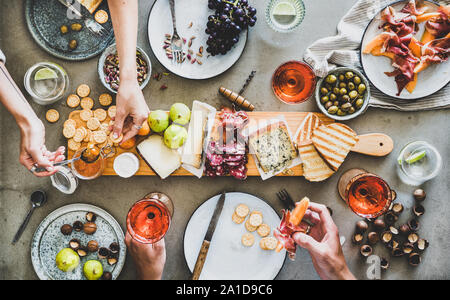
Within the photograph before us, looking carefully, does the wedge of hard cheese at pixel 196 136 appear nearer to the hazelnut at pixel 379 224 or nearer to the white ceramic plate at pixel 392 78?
the white ceramic plate at pixel 392 78

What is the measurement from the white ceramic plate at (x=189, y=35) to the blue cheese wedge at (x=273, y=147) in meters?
0.30

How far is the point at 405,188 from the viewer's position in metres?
1.29

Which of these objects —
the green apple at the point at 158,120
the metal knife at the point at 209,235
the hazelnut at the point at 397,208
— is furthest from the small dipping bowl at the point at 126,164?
the hazelnut at the point at 397,208

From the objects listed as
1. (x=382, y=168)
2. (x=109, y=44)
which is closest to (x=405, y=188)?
(x=382, y=168)

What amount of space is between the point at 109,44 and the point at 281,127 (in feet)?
2.51

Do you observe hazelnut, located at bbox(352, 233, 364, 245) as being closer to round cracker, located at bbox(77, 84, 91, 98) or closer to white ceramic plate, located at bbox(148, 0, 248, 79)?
white ceramic plate, located at bbox(148, 0, 248, 79)

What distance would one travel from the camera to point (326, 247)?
1.12 meters

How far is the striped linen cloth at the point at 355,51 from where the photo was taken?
1222 millimetres

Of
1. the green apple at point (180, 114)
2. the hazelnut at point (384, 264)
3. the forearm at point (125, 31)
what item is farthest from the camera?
the hazelnut at point (384, 264)

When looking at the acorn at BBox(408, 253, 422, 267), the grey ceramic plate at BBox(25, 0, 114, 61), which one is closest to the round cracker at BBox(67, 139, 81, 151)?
the grey ceramic plate at BBox(25, 0, 114, 61)

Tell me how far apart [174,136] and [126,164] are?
0.75ft

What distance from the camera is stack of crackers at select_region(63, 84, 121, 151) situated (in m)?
1.20

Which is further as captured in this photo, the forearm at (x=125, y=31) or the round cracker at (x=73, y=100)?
the round cracker at (x=73, y=100)
